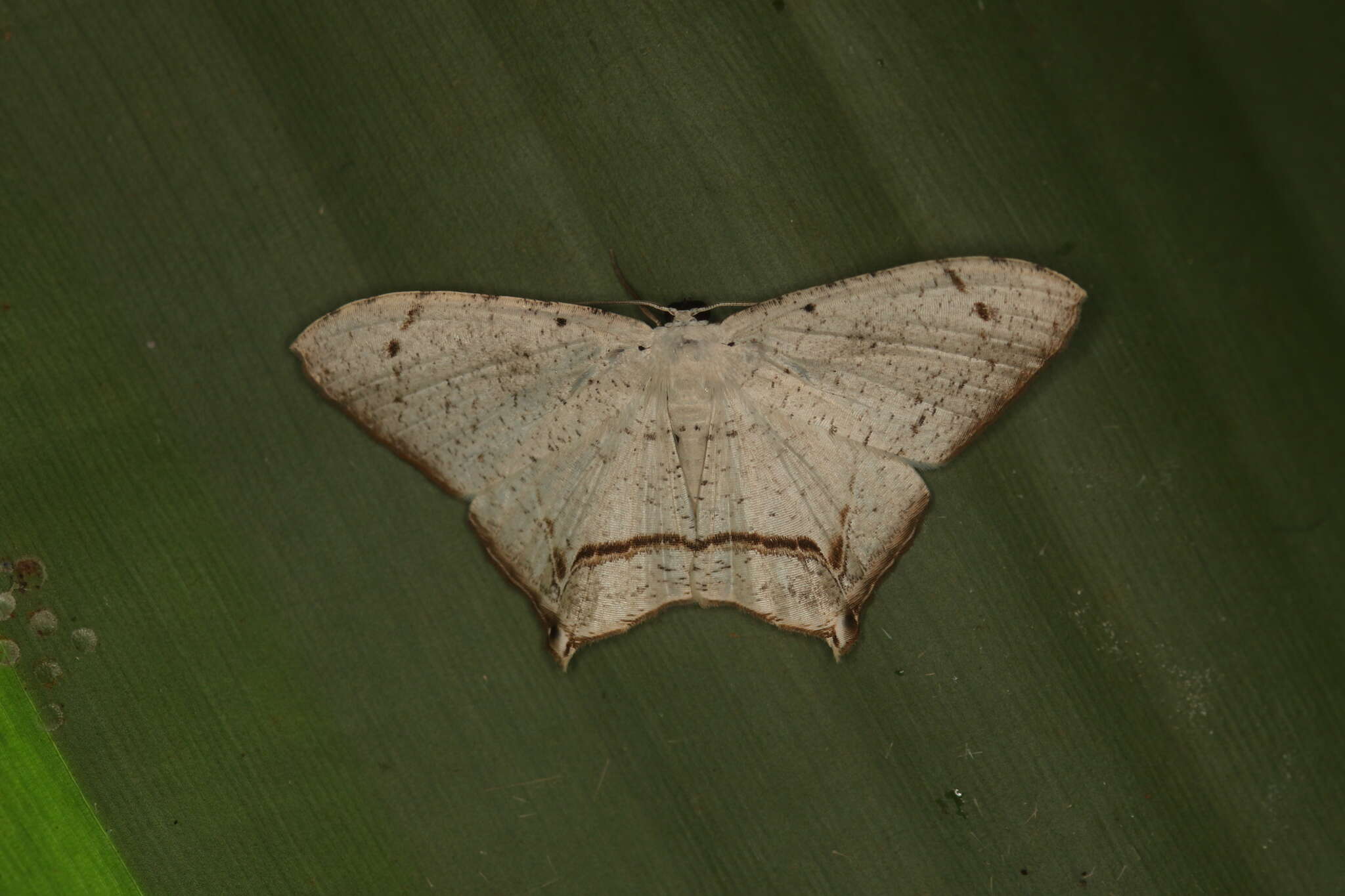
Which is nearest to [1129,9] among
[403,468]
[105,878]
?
[403,468]

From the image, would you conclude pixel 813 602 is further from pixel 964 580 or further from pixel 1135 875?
pixel 1135 875

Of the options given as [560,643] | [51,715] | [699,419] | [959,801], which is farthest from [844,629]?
[51,715]

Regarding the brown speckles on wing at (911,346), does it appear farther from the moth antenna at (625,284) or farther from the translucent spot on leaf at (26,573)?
the translucent spot on leaf at (26,573)

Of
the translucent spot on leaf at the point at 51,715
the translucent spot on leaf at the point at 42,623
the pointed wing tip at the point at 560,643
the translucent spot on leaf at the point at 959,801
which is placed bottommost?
the translucent spot on leaf at the point at 959,801

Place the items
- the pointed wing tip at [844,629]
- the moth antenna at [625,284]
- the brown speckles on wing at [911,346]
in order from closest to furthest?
the brown speckles on wing at [911,346] → the pointed wing tip at [844,629] → the moth antenna at [625,284]

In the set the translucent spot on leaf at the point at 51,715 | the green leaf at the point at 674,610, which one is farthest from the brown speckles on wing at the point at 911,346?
the translucent spot on leaf at the point at 51,715

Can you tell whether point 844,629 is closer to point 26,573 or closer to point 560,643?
point 560,643

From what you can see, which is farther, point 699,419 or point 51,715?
point 51,715
